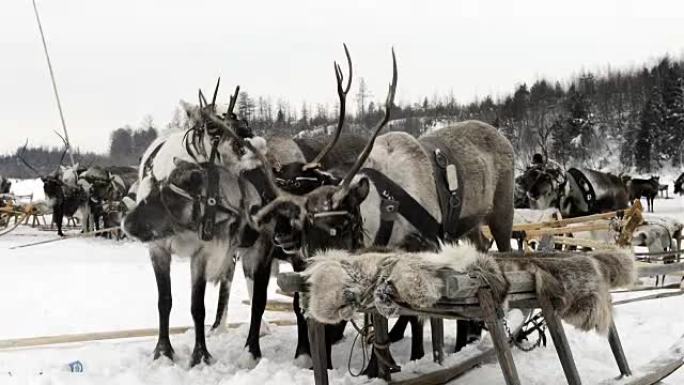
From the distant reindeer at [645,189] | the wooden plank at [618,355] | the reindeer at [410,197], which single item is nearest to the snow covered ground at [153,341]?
the wooden plank at [618,355]

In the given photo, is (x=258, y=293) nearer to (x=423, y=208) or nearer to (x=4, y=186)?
(x=423, y=208)

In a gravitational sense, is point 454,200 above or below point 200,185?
below

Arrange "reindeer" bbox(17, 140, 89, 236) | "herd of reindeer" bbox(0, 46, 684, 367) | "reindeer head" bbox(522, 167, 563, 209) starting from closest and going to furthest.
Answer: "herd of reindeer" bbox(0, 46, 684, 367) → "reindeer head" bbox(522, 167, 563, 209) → "reindeer" bbox(17, 140, 89, 236)

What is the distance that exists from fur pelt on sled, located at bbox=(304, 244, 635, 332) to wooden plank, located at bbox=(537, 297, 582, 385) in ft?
0.17

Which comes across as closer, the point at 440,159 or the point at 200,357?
the point at 200,357

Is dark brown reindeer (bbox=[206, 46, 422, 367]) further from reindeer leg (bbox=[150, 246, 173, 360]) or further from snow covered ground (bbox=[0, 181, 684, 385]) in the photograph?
reindeer leg (bbox=[150, 246, 173, 360])

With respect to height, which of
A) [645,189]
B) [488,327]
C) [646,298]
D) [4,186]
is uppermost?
[488,327]

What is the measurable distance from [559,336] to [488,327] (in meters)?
0.68

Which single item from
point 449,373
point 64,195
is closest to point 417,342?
point 449,373

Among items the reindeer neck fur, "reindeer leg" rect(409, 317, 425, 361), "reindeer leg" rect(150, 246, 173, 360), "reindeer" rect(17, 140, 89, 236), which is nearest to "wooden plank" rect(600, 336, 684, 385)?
"reindeer leg" rect(409, 317, 425, 361)

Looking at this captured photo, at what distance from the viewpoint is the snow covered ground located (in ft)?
18.4

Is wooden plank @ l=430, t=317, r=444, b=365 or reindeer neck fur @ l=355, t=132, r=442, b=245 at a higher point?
reindeer neck fur @ l=355, t=132, r=442, b=245

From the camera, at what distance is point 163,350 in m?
6.40

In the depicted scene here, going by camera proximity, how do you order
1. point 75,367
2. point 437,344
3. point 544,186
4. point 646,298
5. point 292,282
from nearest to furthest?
point 292,282
point 437,344
point 75,367
point 646,298
point 544,186
